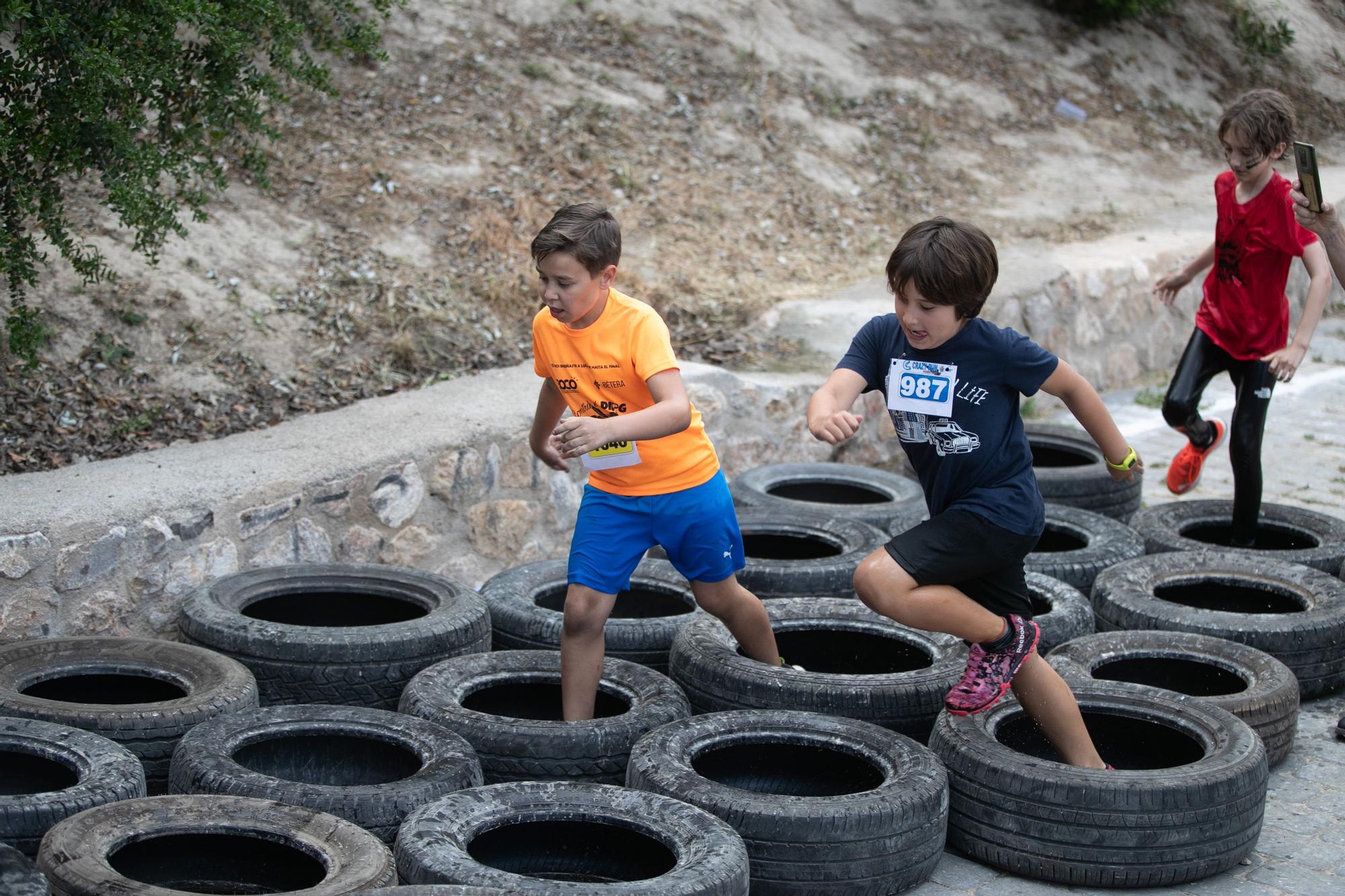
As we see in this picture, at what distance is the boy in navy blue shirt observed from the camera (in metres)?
4.07

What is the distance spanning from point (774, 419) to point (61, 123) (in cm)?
405

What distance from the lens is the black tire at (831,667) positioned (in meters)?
4.73

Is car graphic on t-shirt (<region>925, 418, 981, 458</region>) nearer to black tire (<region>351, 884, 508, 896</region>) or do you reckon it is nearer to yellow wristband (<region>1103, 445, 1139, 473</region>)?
yellow wristband (<region>1103, 445, 1139, 473</region>)

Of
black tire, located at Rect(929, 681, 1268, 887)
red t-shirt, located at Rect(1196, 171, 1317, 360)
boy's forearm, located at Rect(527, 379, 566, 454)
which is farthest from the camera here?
red t-shirt, located at Rect(1196, 171, 1317, 360)

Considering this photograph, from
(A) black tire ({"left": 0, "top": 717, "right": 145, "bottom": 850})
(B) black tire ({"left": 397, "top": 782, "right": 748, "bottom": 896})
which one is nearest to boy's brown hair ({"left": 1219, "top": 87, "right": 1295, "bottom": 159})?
(B) black tire ({"left": 397, "top": 782, "right": 748, "bottom": 896})

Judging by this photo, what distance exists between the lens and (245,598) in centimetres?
550

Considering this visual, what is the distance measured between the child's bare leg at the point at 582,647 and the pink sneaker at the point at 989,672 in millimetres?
1161

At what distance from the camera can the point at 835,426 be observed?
3902mm

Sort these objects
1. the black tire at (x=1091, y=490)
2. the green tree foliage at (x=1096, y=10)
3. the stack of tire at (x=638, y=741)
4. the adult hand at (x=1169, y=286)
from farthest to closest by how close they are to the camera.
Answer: the green tree foliage at (x=1096, y=10)
the black tire at (x=1091, y=490)
the adult hand at (x=1169, y=286)
the stack of tire at (x=638, y=741)

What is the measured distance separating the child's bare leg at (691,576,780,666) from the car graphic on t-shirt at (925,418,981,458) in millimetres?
988

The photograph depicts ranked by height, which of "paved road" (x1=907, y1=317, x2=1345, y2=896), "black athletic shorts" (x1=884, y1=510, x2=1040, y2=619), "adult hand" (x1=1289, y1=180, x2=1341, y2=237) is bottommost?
"paved road" (x1=907, y1=317, x2=1345, y2=896)

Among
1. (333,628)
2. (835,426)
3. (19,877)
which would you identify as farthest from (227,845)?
(835,426)

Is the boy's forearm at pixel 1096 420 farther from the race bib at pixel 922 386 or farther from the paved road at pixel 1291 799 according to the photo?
the paved road at pixel 1291 799

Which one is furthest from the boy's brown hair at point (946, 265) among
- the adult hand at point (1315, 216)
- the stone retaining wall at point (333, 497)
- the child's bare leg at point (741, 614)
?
the stone retaining wall at point (333, 497)
